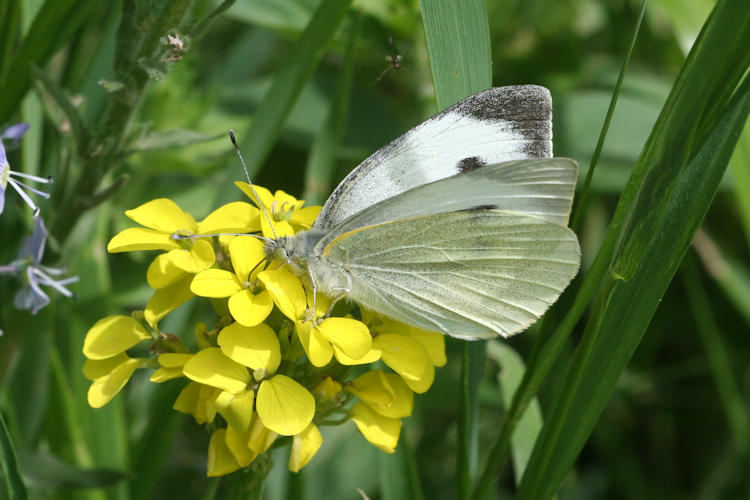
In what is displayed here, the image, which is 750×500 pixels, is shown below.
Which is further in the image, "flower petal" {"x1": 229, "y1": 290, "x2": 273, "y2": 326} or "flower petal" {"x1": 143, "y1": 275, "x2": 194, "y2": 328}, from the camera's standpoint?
"flower petal" {"x1": 143, "y1": 275, "x2": 194, "y2": 328}

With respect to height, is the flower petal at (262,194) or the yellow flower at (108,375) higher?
the flower petal at (262,194)

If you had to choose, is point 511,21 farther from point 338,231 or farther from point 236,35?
point 338,231

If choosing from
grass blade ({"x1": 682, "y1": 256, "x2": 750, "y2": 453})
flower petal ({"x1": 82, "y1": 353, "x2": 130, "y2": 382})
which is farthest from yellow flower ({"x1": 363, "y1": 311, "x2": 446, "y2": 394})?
grass blade ({"x1": 682, "y1": 256, "x2": 750, "y2": 453})

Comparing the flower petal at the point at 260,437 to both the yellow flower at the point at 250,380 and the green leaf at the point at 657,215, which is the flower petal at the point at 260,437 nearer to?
the yellow flower at the point at 250,380

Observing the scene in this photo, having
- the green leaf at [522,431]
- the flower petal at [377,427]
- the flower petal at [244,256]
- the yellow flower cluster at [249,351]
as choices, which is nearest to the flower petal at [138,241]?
the yellow flower cluster at [249,351]

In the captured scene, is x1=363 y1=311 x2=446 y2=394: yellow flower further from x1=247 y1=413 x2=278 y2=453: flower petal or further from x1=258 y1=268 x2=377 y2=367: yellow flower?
x1=247 y1=413 x2=278 y2=453: flower petal

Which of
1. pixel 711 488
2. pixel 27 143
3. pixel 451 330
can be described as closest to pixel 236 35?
pixel 27 143
